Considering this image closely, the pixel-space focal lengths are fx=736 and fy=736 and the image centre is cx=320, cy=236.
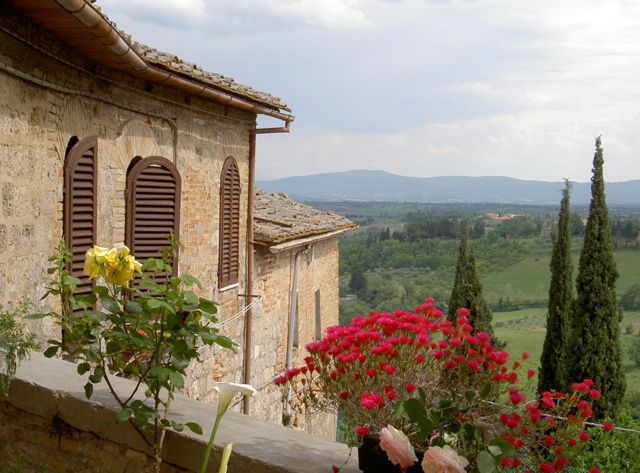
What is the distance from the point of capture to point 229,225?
1044cm

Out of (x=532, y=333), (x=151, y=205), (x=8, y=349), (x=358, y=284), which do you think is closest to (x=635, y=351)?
(x=532, y=333)

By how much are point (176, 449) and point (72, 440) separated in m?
0.69

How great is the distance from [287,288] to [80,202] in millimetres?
6796

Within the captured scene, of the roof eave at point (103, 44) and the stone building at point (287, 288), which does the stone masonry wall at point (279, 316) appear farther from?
the roof eave at point (103, 44)

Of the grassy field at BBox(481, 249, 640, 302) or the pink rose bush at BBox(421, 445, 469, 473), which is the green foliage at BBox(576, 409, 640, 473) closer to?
the pink rose bush at BBox(421, 445, 469, 473)

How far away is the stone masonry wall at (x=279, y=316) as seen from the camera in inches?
464

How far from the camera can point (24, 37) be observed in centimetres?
548

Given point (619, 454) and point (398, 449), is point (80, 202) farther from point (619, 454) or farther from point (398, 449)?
point (619, 454)

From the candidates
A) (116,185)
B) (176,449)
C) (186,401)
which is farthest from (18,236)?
(176,449)

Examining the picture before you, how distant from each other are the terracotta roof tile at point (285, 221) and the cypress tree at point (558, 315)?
514cm

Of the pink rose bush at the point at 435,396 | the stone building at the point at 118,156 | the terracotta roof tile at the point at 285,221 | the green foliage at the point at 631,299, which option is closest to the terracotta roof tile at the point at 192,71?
the stone building at the point at 118,156

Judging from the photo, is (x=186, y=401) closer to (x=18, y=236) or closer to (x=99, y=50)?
(x=18, y=236)

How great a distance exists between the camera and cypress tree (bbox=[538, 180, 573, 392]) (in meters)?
16.8

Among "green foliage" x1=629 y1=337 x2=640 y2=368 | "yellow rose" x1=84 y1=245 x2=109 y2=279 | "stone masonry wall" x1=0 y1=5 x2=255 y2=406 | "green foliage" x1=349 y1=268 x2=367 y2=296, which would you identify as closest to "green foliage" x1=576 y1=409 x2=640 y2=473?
"yellow rose" x1=84 y1=245 x2=109 y2=279
